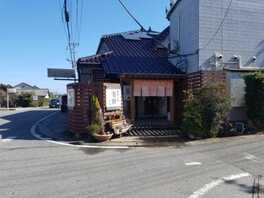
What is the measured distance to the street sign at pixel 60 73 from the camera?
92.2 feet

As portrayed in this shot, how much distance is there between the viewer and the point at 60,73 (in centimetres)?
2889

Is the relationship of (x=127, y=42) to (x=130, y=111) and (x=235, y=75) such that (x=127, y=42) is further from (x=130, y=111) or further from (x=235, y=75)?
(x=235, y=75)

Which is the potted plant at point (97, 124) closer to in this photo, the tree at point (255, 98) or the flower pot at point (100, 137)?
the flower pot at point (100, 137)

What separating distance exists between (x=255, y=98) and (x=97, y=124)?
268 inches

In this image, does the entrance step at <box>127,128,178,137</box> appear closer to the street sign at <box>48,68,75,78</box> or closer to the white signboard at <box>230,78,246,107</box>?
the white signboard at <box>230,78,246,107</box>

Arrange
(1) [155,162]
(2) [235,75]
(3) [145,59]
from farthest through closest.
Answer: (3) [145,59] < (2) [235,75] < (1) [155,162]

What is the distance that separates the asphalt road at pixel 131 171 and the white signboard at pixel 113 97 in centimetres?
294

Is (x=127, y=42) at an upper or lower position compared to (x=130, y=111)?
upper

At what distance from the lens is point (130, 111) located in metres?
13.9

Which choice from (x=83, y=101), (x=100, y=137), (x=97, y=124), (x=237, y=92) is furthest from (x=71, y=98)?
(x=237, y=92)

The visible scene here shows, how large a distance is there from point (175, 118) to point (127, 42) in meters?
7.18

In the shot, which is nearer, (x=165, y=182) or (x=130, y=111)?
(x=165, y=182)

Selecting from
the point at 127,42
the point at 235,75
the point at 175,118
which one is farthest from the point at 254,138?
the point at 127,42

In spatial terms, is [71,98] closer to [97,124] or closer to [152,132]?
[97,124]
